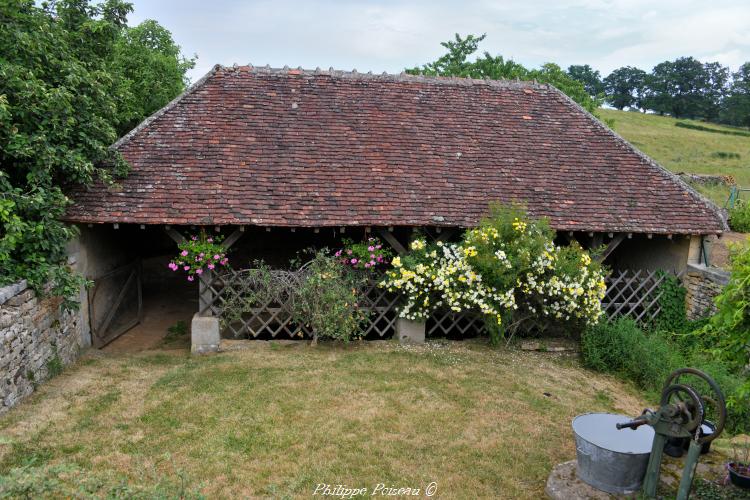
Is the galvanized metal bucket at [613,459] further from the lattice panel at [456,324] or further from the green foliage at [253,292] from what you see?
the green foliage at [253,292]

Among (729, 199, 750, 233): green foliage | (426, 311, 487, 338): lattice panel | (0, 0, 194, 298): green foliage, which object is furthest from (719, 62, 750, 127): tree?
(0, 0, 194, 298): green foliage

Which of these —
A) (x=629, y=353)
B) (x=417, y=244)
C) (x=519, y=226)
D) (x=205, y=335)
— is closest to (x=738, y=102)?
(x=629, y=353)

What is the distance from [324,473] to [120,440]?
231 cm

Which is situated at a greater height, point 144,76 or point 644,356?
point 144,76

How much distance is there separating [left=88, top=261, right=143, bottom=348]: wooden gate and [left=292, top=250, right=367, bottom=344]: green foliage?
3.68m

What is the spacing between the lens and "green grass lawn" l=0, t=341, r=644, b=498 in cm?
482

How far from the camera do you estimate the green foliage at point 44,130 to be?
6402mm

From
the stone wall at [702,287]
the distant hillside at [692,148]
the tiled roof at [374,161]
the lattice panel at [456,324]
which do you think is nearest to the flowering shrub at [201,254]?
the tiled roof at [374,161]

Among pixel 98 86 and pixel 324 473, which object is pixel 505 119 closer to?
pixel 98 86

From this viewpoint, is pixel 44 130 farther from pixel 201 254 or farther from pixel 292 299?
pixel 292 299

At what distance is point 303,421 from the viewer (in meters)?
5.94

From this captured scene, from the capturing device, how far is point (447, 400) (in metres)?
6.60

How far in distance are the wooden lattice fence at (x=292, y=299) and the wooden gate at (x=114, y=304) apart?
2.08 m

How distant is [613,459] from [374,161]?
6.52 metres
